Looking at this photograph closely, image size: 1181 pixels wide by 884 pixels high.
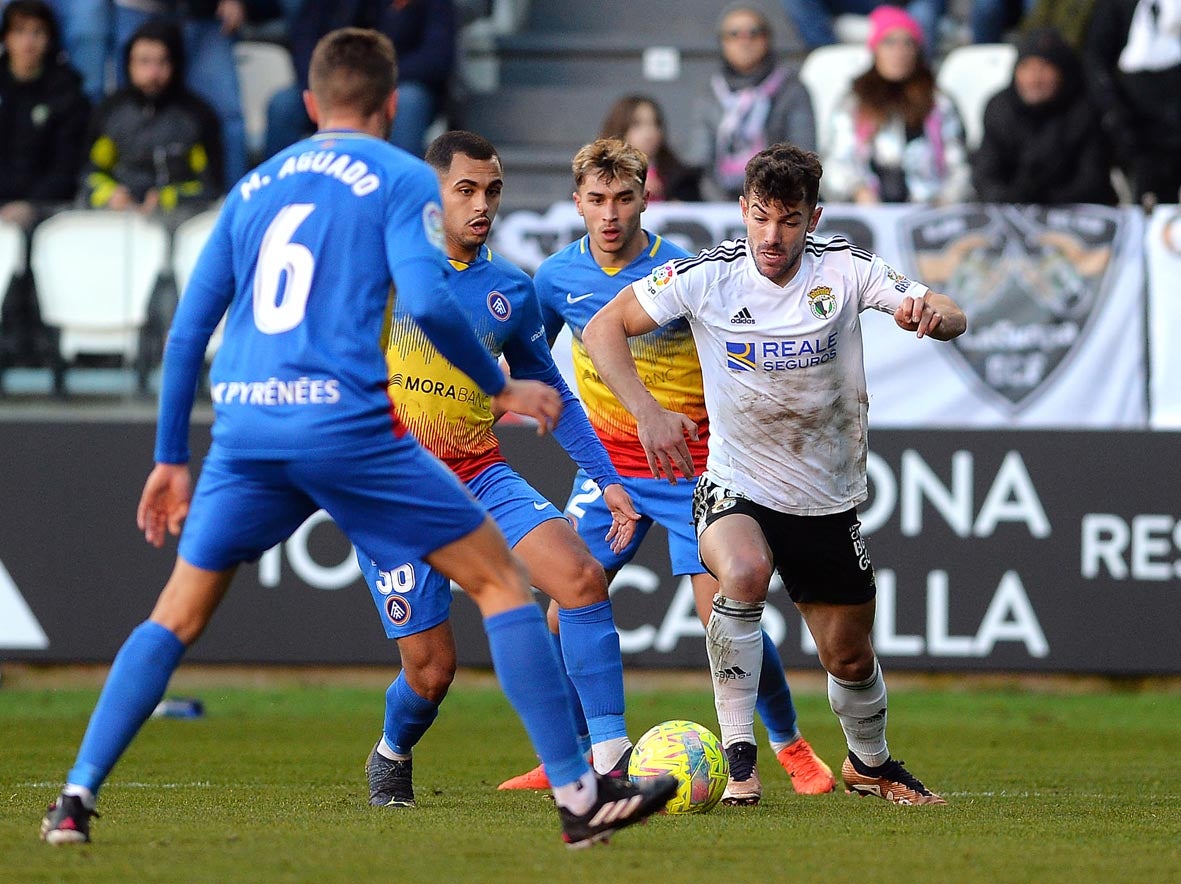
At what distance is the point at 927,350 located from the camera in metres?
11.1

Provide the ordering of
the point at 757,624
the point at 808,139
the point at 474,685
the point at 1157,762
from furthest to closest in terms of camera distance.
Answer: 1. the point at 808,139
2. the point at 474,685
3. the point at 1157,762
4. the point at 757,624

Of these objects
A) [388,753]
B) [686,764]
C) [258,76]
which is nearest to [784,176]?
[686,764]

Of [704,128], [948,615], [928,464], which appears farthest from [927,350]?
[704,128]

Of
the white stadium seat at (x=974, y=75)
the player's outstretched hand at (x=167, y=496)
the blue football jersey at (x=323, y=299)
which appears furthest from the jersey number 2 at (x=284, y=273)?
the white stadium seat at (x=974, y=75)

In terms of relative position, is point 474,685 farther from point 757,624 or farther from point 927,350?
point 757,624

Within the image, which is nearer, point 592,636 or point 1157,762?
point 592,636

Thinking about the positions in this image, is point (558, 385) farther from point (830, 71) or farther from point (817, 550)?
point (830, 71)

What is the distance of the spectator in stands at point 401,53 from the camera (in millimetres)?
13602

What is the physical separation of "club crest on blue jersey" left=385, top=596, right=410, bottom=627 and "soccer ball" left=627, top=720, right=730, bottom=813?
98 cm

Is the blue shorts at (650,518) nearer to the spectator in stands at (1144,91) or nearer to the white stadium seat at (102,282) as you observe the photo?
the white stadium seat at (102,282)

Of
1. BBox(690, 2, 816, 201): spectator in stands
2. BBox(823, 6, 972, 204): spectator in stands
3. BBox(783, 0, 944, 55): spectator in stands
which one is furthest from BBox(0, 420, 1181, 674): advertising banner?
BBox(783, 0, 944, 55): spectator in stands

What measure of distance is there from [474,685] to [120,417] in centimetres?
281

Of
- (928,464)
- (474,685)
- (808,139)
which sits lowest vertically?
(474,685)

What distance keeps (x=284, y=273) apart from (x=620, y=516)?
241 centimetres
